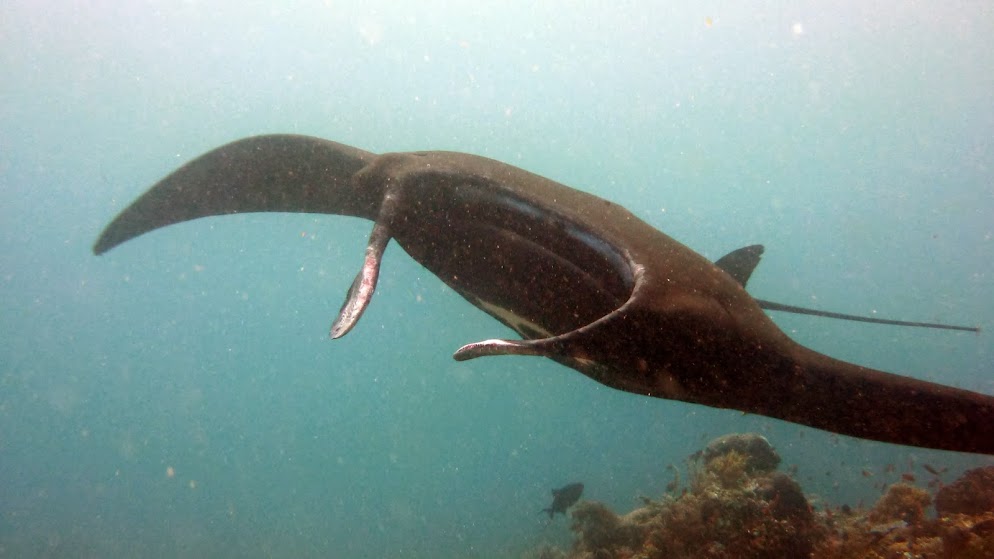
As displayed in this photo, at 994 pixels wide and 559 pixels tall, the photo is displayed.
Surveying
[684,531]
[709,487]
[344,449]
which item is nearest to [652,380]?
[684,531]

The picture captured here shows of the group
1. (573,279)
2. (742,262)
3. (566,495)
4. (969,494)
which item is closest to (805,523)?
(969,494)

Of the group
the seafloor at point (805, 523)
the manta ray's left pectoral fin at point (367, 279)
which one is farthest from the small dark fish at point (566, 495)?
the manta ray's left pectoral fin at point (367, 279)

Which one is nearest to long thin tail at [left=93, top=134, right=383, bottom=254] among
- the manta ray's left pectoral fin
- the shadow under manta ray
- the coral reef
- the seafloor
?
the shadow under manta ray

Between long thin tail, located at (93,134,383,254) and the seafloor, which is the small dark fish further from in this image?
long thin tail, located at (93,134,383,254)

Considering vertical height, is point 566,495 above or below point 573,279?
below

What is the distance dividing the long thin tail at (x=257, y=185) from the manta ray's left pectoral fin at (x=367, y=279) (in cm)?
41

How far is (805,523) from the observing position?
6.07 m

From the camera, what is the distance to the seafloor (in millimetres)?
5094

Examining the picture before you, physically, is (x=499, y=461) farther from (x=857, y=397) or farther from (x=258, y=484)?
(x=857, y=397)

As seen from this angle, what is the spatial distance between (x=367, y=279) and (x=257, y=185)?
6.35ft

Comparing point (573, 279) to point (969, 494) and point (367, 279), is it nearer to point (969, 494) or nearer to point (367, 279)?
point (367, 279)

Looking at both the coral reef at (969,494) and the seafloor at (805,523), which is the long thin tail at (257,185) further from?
the coral reef at (969,494)

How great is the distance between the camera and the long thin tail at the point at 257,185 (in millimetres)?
3814

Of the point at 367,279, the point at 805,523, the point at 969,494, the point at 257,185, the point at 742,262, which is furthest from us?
the point at 969,494
